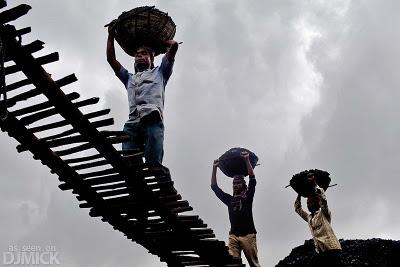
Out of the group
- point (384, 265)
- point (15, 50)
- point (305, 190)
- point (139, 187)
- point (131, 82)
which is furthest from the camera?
point (384, 265)

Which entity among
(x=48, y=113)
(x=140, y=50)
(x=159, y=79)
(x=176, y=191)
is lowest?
(x=176, y=191)

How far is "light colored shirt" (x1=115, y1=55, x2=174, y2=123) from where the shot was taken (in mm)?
6031

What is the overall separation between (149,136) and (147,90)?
1.80ft

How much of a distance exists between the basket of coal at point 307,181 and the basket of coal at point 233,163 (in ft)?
3.68

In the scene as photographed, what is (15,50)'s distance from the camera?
404cm

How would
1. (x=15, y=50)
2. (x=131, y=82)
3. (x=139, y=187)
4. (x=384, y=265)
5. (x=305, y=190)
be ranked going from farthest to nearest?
(x=384, y=265)
(x=305, y=190)
(x=131, y=82)
(x=139, y=187)
(x=15, y=50)

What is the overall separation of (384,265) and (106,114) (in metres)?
6.57

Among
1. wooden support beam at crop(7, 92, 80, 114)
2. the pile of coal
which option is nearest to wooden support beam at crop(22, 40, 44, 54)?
wooden support beam at crop(7, 92, 80, 114)

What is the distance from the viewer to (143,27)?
6.46m

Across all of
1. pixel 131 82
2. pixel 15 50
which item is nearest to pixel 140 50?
pixel 131 82

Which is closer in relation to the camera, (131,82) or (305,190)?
(131,82)

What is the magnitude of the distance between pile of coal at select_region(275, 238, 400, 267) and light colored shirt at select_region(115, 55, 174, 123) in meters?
4.66

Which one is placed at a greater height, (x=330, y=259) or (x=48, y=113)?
(x=48, y=113)

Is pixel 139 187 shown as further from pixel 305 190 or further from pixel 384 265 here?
pixel 384 265
